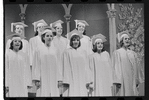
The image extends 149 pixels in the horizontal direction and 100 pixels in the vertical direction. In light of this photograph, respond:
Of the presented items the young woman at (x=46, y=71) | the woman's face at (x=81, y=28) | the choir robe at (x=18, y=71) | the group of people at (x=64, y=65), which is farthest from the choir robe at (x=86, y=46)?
the choir robe at (x=18, y=71)

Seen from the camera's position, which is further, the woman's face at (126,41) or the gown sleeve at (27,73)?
the woman's face at (126,41)

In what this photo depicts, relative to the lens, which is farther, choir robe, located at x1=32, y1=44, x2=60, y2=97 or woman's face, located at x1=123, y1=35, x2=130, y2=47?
woman's face, located at x1=123, y1=35, x2=130, y2=47

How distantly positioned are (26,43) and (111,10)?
154 centimetres

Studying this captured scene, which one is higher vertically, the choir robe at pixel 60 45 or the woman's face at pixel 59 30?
the woman's face at pixel 59 30

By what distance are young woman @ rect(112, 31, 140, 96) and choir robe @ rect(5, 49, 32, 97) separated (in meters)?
1.49

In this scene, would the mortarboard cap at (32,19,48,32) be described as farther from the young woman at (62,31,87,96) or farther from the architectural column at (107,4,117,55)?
the architectural column at (107,4,117,55)

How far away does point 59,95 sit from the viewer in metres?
7.35

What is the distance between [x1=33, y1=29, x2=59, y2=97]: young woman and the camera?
24.0ft

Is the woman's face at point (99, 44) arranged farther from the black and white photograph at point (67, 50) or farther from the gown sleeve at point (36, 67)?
the gown sleeve at point (36, 67)

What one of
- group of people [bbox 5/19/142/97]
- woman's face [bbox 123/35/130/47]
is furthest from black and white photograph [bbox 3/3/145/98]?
woman's face [bbox 123/35/130/47]

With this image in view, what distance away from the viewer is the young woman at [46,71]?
7.32m

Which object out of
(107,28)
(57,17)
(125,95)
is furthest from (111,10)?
(125,95)

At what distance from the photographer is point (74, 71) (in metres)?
7.34

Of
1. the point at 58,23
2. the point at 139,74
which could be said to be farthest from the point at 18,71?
the point at 139,74
